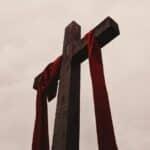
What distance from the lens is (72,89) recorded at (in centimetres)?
308

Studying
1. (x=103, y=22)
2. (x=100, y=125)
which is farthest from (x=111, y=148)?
(x=103, y=22)

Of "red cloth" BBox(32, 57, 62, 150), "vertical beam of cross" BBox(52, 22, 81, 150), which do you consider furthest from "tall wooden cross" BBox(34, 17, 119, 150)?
"red cloth" BBox(32, 57, 62, 150)

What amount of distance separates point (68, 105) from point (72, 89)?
0.19 m

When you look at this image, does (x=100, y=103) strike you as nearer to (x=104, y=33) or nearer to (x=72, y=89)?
(x=72, y=89)

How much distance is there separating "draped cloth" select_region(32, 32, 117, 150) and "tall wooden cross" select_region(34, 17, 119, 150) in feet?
0.07

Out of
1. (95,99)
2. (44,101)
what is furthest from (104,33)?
(44,101)

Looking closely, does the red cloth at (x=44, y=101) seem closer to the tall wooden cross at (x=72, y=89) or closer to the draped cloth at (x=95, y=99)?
the draped cloth at (x=95, y=99)

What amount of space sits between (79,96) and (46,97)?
1.82 feet

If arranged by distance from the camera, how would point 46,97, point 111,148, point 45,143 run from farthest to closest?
point 46,97 < point 45,143 < point 111,148

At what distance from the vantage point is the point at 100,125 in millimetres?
2537

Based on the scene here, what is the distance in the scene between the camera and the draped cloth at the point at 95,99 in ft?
8.23

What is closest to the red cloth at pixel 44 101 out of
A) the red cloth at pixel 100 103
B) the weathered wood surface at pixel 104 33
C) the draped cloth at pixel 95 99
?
the draped cloth at pixel 95 99

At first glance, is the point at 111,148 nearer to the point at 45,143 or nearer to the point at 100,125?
the point at 100,125

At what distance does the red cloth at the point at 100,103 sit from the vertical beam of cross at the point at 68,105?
0.31 m
